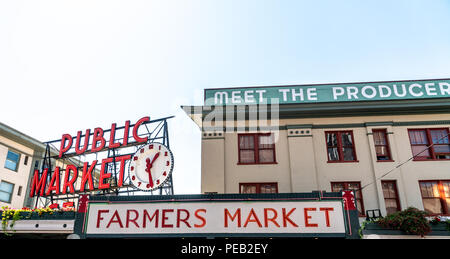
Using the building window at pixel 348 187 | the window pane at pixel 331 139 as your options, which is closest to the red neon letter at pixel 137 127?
the window pane at pixel 331 139

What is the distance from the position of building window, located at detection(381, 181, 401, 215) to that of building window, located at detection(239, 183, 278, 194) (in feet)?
19.1

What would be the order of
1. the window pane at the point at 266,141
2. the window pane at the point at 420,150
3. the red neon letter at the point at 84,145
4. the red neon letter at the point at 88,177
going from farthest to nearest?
the red neon letter at the point at 84,145 → the red neon letter at the point at 88,177 → the window pane at the point at 266,141 → the window pane at the point at 420,150

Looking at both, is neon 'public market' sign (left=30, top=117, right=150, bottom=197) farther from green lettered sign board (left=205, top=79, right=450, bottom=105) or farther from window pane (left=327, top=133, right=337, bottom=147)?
window pane (left=327, top=133, right=337, bottom=147)

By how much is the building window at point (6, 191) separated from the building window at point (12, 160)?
4.83 feet

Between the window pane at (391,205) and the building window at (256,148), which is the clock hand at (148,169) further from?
the window pane at (391,205)

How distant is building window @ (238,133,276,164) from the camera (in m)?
20.6

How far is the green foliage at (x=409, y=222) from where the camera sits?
16.0 meters

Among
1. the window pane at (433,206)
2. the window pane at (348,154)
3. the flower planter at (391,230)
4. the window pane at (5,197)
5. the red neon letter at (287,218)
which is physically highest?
the window pane at (348,154)

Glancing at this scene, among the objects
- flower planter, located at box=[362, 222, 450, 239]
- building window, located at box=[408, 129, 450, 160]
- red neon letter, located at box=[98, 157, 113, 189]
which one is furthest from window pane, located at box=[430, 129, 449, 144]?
red neon letter, located at box=[98, 157, 113, 189]

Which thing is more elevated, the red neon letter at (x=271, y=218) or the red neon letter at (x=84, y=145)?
the red neon letter at (x=84, y=145)

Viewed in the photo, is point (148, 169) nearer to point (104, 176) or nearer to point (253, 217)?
point (104, 176)
